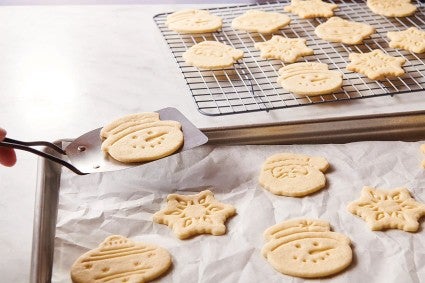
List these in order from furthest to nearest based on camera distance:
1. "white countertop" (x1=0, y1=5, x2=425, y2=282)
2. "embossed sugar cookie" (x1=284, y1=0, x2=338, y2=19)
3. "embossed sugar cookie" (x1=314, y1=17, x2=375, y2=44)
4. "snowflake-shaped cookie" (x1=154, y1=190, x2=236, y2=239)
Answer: "embossed sugar cookie" (x1=284, y1=0, x2=338, y2=19), "embossed sugar cookie" (x1=314, y1=17, x2=375, y2=44), "white countertop" (x1=0, y1=5, x2=425, y2=282), "snowflake-shaped cookie" (x1=154, y1=190, x2=236, y2=239)

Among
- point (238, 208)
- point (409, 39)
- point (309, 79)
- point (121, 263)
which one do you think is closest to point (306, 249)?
point (238, 208)

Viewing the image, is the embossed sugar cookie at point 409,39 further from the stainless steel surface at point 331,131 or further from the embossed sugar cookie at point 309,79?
the stainless steel surface at point 331,131

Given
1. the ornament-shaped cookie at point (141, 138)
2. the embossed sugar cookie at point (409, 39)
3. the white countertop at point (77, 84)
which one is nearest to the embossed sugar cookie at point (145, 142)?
the ornament-shaped cookie at point (141, 138)

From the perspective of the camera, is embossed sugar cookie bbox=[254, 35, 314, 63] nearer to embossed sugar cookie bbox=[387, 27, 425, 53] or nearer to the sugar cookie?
embossed sugar cookie bbox=[387, 27, 425, 53]

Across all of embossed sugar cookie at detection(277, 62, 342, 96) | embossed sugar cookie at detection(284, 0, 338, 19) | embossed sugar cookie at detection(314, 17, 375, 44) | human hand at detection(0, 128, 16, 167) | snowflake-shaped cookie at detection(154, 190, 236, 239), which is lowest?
embossed sugar cookie at detection(284, 0, 338, 19)

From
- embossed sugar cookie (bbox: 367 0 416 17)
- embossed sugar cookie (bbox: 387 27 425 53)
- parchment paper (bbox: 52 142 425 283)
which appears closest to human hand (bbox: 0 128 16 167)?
Answer: parchment paper (bbox: 52 142 425 283)

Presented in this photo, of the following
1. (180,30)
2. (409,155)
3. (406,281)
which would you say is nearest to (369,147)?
(409,155)
